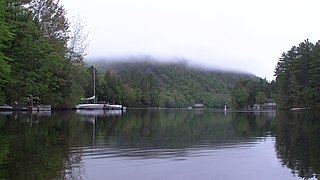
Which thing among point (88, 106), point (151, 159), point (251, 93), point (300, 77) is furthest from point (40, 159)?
point (251, 93)

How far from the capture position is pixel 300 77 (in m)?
98.7

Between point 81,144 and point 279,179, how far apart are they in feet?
26.4

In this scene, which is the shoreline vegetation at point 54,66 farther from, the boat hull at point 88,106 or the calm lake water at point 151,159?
the calm lake water at point 151,159

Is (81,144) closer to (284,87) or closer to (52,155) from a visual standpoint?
(52,155)

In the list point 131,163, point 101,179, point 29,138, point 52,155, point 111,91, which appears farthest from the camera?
point 111,91

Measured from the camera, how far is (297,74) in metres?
99.2

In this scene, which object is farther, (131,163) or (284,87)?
(284,87)

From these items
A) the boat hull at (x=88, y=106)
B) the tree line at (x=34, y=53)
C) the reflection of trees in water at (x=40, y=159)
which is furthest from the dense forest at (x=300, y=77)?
the reflection of trees in water at (x=40, y=159)

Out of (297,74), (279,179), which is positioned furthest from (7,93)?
(297,74)

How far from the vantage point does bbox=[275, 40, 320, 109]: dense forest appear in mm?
90000

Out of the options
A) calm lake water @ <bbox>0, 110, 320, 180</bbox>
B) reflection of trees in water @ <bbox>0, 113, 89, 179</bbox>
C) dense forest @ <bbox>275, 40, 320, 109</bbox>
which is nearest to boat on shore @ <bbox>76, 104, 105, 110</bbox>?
dense forest @ <bbox>275, 40, 320, 109</bbox>

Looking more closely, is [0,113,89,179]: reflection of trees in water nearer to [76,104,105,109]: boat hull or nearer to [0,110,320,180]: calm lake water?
[0,110,320,180]: calm lake water

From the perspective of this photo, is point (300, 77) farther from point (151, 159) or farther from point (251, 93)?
point (151, 159)

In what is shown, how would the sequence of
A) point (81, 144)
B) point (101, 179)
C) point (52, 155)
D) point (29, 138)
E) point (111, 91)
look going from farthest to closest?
point (111, 91), point (29, 138), point (81, 144), point (52, 155), point (101, 179)
